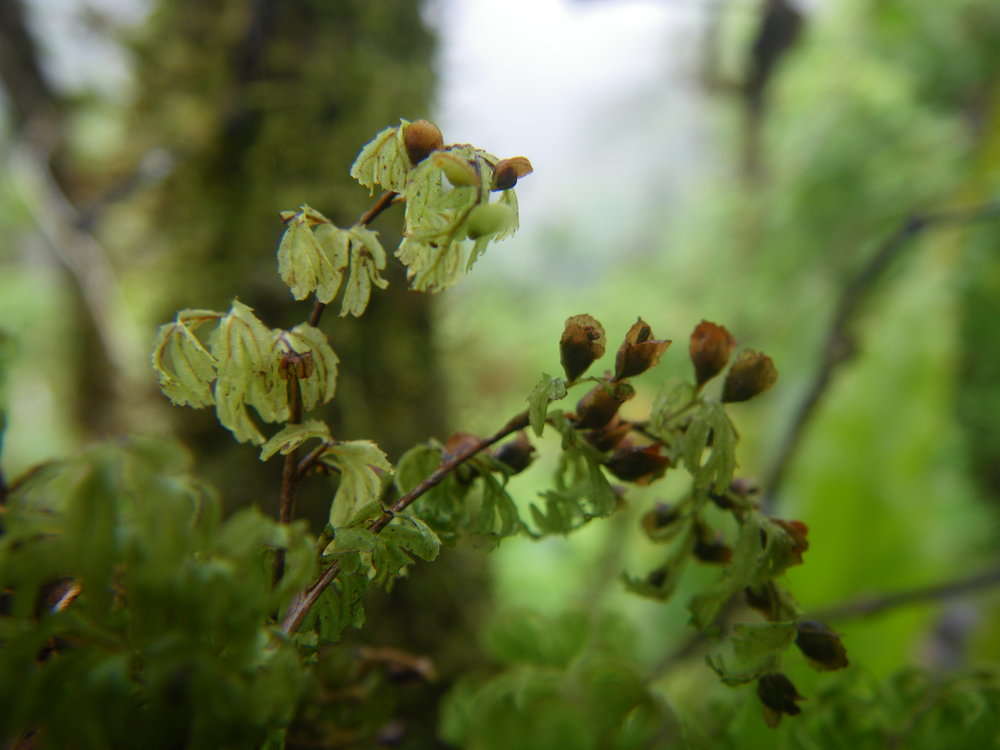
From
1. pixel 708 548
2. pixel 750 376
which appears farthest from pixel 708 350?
pixel 708 548

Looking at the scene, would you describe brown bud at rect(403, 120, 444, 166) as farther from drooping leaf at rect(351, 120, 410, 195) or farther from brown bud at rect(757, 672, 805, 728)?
brown bud at rect(757, 672, 805, 728)

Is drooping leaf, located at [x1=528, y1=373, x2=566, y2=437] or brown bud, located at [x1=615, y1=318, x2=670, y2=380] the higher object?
brown bud, located at [x1=615, y1=318, x2=670, y2=380]

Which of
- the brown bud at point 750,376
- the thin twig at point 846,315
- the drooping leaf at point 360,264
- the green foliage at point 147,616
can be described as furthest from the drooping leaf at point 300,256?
the thin twig at point 846,315

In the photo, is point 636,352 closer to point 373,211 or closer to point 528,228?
point 373,211

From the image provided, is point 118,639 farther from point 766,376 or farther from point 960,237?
point 960,237

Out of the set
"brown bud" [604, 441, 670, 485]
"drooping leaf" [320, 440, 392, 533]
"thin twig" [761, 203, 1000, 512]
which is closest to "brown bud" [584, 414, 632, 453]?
"brown bud" [604, 441, 670, 485]

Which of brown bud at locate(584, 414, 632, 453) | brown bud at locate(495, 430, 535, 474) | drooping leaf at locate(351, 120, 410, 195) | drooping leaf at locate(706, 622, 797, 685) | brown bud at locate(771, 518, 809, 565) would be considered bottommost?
drooping leaf at locate(706, 622, 797, 685)

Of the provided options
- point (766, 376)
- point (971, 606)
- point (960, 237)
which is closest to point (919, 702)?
point (766, 376)
